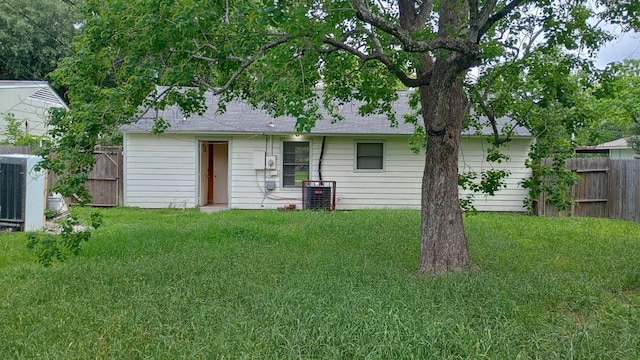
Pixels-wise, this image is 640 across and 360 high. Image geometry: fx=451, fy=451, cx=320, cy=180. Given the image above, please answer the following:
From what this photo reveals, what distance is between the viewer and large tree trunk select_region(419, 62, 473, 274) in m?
5.29

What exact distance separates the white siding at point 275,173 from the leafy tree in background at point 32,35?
1555 centimetres

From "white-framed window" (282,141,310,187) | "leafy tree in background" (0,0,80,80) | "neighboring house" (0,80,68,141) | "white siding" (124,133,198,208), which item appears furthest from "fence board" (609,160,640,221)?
"leafy tree in background" (0,0,80,80)

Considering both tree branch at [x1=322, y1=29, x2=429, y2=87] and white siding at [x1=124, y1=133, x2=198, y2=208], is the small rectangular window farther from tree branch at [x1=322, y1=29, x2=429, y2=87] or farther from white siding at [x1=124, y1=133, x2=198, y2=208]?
tree branch at [x1=322, y1=29, x2=429, y2=87]

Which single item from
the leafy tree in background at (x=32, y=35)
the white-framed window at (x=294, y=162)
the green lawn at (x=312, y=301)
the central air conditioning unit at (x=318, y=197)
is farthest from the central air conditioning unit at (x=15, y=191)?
the leafy tree in background at (x=32, y=35)

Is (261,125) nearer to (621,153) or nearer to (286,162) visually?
(286,162)

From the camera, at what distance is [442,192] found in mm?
5359

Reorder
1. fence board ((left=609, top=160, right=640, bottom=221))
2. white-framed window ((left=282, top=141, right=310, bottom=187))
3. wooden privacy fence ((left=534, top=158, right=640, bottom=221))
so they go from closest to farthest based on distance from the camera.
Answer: fence board ((left=609, top=160, right=640, bottom=221)) < wooden privacy fence ((left=534, top=158, right=640, bottom=221)) < white-framed window ((left=282, top=141, right=310, bottom=187))

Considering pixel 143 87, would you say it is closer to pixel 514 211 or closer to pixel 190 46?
pixel 190 46

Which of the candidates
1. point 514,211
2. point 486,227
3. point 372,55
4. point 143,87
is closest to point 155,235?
point 143,87

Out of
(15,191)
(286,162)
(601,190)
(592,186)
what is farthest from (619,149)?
(15,191)

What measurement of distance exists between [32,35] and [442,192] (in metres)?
27.0

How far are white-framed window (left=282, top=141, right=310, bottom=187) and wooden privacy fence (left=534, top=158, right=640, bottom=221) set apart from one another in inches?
252

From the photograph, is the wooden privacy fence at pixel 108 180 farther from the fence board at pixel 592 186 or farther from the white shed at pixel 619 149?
the white shed at pixel 619 149

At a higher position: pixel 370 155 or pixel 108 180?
pixel 370 155
